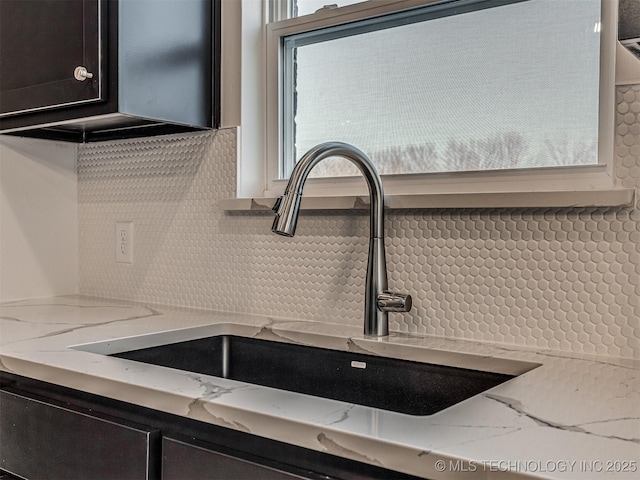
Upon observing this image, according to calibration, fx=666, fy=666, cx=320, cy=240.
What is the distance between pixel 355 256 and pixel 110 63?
68cm

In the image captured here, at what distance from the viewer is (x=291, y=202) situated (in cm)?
Result: 119

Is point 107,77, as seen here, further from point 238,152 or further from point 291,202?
point 291,202

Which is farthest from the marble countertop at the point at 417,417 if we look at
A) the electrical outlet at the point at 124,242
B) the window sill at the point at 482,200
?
the electrical outlet at the point at 124,242

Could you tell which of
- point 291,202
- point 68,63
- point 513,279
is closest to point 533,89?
point 513,279

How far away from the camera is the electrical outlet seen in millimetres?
1894

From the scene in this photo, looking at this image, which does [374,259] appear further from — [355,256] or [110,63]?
[110,63]

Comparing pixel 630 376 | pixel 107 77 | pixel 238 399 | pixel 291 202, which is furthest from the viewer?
pixel 107 77

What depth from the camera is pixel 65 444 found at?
1044 mm

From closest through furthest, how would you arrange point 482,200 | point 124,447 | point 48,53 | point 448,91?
point 124,447
point 482,200
point 448,91
point 48,53

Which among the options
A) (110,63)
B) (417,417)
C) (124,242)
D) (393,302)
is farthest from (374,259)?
(124,242)

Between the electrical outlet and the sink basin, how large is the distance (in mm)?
567

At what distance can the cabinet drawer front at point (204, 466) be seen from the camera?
0.80m

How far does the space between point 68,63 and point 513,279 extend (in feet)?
3.54

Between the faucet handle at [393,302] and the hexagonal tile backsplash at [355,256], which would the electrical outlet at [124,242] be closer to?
the hexagonal tile backsplash at [355,256]
